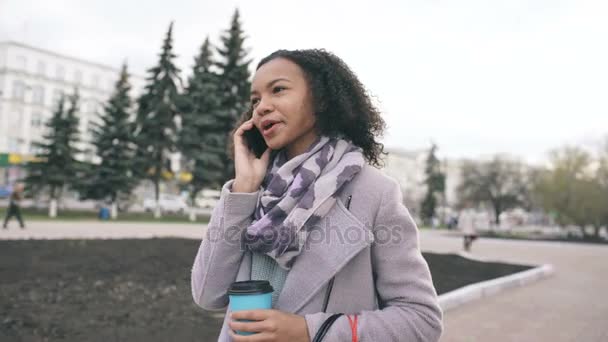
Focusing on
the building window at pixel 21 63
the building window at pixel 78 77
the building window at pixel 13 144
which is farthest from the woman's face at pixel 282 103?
the building window at pixel 78 77

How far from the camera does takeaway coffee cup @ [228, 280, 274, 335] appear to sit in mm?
1257

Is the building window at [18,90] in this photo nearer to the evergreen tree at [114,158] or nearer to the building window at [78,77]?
the building window at [78,77]

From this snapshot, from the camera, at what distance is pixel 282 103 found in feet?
5.08

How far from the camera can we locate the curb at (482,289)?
618cm

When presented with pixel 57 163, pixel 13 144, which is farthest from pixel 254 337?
pixel 13 144

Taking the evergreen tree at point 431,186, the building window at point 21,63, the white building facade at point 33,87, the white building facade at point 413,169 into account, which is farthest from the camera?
the white building facade at point 413,169

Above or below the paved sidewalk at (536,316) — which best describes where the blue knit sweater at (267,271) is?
above

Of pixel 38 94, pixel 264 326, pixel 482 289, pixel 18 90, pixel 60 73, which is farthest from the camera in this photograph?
pixel 60 73

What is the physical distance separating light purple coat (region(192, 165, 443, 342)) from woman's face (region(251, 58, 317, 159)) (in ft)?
0.82

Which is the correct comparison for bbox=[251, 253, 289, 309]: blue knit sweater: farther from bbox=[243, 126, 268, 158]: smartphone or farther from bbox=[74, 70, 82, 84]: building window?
bbox=[74, 70, 82, 84]: building window

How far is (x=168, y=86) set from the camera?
2744 centimetres

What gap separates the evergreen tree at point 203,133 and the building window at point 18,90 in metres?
37.6

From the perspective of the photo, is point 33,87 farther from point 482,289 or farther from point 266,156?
point 266,156

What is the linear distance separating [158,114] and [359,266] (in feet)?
90.7
